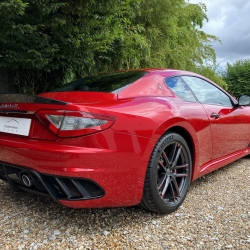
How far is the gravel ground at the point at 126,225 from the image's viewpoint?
1.75 metres

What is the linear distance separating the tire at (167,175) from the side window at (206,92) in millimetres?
727

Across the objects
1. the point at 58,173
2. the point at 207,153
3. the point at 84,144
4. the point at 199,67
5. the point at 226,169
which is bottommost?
the point at 226,169

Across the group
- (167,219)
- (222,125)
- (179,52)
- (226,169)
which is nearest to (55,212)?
(167,219)

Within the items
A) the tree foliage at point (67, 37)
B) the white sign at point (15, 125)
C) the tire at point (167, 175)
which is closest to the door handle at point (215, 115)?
the tire at point (167, 175)

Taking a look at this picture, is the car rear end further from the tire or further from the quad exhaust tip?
the tire

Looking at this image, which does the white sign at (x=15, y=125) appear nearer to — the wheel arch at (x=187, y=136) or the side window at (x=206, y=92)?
the wheel arch at (x=187, y=136)

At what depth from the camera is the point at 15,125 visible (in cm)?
192

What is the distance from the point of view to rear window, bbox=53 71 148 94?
2.19 meters

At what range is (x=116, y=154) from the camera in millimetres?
1724

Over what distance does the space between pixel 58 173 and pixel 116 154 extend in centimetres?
39

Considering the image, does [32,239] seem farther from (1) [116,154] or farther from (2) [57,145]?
(1) [116,154]

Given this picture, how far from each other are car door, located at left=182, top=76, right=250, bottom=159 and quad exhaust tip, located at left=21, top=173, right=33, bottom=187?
69.6 inches

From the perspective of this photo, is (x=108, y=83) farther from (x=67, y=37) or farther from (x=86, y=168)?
(x=67, y=37)

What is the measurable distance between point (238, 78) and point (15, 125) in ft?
49.3
